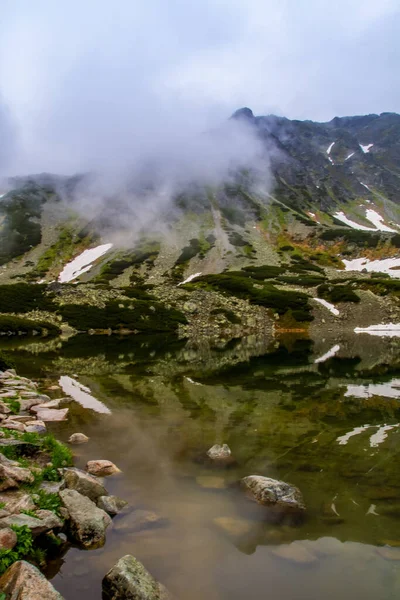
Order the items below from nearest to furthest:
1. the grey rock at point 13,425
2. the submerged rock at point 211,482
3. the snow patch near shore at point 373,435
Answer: the submerged rock at point 211,482, the grey rock at point 13,425, the snow patch near shore at point 373,435

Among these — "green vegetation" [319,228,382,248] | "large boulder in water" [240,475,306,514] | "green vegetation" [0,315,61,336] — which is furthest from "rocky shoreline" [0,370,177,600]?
"green vegetation" [319,228,382,248]

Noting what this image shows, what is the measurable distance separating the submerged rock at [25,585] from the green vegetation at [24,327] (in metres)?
63.6

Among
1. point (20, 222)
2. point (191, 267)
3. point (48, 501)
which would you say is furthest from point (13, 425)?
point (20, 222)

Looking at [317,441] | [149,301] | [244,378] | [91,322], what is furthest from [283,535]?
[149,301]

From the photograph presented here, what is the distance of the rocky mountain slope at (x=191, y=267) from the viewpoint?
7588 cm

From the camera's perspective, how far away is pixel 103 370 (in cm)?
3053

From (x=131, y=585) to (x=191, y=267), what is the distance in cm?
11796

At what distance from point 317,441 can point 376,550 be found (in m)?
6.36

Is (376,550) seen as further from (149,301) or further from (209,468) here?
(149,301)

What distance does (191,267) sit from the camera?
123m

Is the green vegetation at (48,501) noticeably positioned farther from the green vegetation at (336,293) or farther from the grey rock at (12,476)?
the green vegetation at (336,293)

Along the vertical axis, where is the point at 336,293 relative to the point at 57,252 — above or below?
below

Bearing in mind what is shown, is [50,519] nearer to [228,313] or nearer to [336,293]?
[228,313]

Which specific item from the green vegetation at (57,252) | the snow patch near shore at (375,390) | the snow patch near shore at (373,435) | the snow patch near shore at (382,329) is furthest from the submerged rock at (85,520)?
the green vegetation at (57,252)
